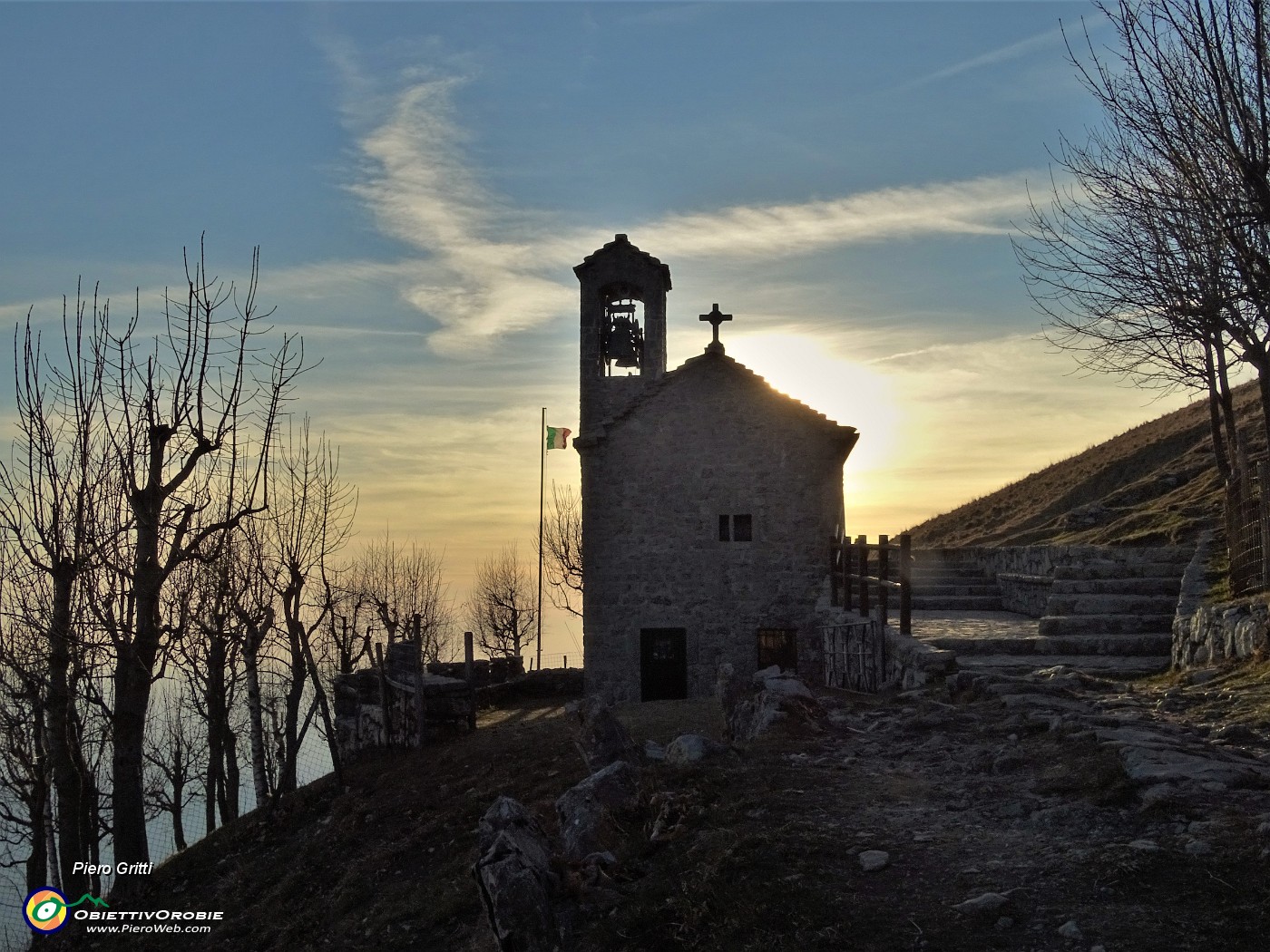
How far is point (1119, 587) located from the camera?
14945 mm

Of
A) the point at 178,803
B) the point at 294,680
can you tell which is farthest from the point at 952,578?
the point at 178,803

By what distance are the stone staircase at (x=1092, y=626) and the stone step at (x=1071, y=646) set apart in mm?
11

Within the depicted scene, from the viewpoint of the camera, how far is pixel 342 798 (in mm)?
16000

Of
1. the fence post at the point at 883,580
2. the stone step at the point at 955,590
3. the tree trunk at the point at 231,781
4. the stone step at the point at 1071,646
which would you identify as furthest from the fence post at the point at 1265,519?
the tree trunk at the point at 231,781

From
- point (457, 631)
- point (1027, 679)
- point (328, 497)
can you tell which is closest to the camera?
point (1027, 679)

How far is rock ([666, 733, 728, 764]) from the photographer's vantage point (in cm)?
873

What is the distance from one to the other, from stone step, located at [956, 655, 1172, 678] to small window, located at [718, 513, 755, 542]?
9.26 m

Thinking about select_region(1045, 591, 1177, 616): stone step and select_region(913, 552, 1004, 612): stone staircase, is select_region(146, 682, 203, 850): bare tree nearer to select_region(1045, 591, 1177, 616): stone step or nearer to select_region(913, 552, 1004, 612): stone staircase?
select_region(913, 552, 1004, 612): stone staircase

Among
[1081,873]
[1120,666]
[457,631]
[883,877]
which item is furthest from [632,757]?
[457,631]

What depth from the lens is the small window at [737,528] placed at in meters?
21.7

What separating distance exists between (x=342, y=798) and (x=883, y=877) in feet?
40.4

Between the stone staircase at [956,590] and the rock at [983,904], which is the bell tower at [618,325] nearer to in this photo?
the stone staircase at [956,590]

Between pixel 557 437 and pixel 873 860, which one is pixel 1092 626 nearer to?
pixel 873 860

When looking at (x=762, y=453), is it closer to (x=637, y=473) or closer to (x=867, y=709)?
(x=637, y=473)
